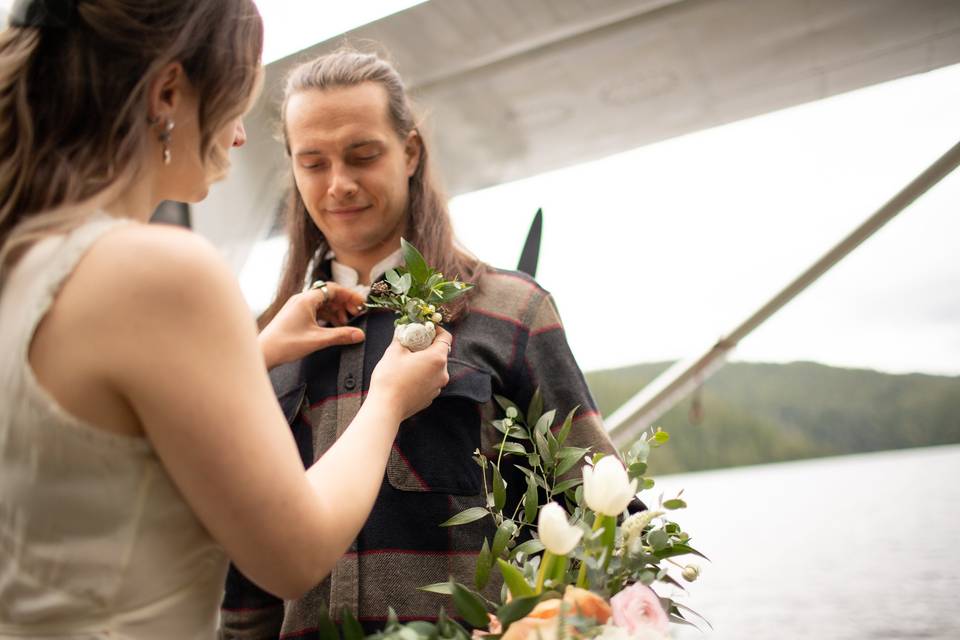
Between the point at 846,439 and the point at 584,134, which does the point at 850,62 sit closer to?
the point at 584,134

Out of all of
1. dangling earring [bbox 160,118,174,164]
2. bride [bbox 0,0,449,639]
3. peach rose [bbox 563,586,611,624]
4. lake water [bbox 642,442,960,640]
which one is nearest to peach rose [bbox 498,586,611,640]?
peach rose [bbox 563,586,611,624]

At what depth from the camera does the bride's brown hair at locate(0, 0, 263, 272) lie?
84cm

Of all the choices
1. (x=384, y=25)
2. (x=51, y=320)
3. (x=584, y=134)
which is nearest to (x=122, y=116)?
(x=51, y=320)

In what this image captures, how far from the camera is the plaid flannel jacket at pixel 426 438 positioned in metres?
1.27

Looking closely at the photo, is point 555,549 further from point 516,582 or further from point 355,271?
point 355,271

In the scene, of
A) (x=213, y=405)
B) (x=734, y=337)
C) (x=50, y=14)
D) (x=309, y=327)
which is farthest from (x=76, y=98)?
(x=734, y=337)

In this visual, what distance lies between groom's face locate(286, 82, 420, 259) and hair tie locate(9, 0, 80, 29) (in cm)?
61

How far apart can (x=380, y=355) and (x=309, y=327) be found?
0.13 metres

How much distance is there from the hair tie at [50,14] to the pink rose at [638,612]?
0.82 meters

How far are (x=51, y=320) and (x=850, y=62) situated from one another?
1.90 metres

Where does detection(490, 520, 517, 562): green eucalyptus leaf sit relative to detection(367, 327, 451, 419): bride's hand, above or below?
below

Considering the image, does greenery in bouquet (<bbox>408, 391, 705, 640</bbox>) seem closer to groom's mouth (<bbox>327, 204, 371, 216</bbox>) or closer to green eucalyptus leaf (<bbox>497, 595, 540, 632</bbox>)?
green eucalyptus leaf (<bbox>497, 595, 540, 632</bbox>)

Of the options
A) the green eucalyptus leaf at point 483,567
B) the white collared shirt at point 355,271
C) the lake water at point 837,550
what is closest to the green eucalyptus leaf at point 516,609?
the green eucalyptus leaf at point 483,567

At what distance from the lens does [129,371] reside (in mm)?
730
